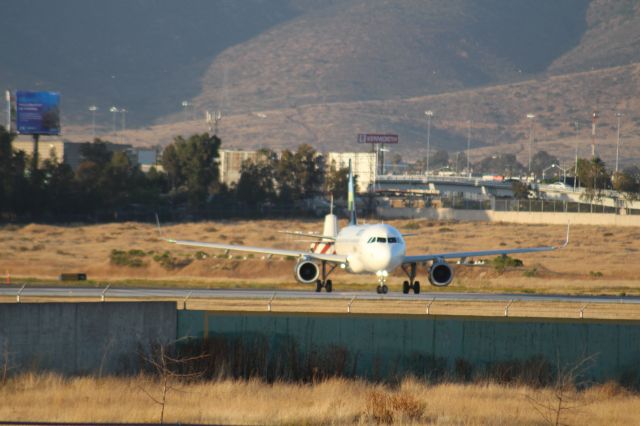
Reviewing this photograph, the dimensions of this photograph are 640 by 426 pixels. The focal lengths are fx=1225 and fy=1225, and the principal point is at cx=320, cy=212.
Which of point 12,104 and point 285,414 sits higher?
point 12,104

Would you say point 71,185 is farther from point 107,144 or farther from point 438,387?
point 438,387

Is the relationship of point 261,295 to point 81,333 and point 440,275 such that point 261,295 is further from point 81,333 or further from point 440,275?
point 81,333

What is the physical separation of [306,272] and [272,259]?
2081 centimetres

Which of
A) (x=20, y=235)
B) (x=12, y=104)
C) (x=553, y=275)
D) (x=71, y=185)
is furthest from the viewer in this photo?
(x=12, y=104)

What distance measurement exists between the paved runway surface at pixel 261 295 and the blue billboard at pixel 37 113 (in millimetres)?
85966

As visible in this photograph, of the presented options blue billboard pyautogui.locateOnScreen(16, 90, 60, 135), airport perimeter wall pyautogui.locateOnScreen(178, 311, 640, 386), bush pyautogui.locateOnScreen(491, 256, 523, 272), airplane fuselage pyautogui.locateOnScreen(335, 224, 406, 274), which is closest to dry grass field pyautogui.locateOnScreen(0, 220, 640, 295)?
bush pyautogui.locateOnScreen(491, 256, 523, 272)

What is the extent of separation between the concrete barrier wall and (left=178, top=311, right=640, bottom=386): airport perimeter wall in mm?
1064

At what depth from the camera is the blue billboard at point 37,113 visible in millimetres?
142625

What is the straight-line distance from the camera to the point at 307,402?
32.6 metres

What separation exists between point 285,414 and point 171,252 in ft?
228

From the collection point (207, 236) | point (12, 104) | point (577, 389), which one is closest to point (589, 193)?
point (207, 236)

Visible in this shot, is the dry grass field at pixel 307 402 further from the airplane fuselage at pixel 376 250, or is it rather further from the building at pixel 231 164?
the building at pixel 231 164

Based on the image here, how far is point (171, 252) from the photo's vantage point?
98.7m

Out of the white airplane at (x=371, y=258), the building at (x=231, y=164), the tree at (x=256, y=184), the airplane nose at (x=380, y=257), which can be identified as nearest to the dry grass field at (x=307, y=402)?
the airplane nose at (x=380, y=257)
